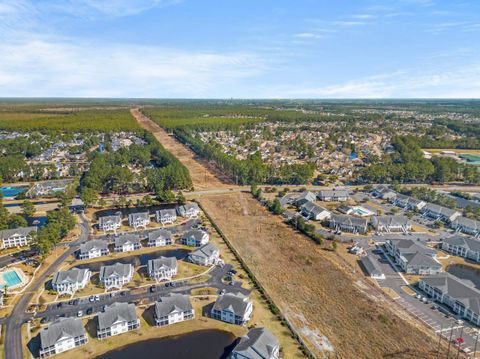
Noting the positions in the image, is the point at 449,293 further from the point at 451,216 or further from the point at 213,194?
the point at 213,194

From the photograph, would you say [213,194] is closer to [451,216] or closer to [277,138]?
[451,216]

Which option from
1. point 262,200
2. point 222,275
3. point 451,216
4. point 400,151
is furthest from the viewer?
point 400,151

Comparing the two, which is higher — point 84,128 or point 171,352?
point 84,128

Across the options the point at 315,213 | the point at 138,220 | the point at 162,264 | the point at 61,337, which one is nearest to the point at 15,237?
the point at 138,220

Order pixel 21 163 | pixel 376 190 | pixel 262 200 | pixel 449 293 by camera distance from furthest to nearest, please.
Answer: pixel 21 163, pixel 376 190, pixel 262 200, pixel 449 293

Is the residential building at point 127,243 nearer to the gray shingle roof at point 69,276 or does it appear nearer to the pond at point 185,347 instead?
the gray shingle roof at point 69,276

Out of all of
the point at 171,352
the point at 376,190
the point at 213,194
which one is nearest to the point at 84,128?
the point at 213,194

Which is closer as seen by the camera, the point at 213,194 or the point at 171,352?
the point at 171,352

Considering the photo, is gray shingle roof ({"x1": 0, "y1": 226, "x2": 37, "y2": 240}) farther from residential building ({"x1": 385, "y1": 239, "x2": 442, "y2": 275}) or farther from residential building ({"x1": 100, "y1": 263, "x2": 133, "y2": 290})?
residential building ({"x1": 385, "y1": 239, "x2": 442, "y2": 275})
